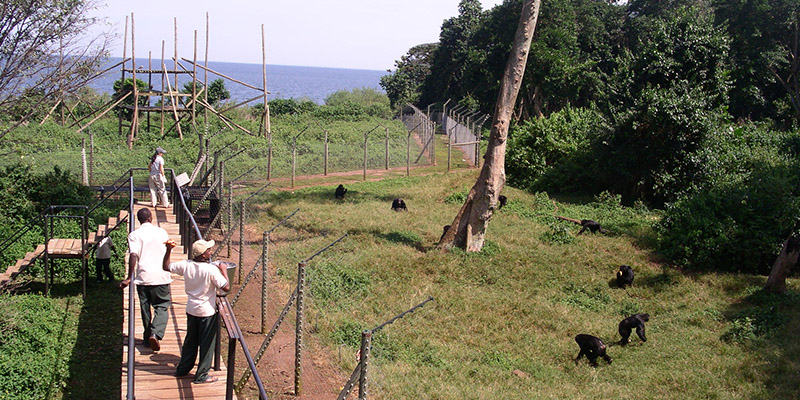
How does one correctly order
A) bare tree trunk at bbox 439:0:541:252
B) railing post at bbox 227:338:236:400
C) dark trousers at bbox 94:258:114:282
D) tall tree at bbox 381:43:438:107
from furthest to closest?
tall tree at bbox 381:43:438:107
bare tree trunk at bbox 439:0:541:252
dark trousers at bbox 94:258:114:282
railing post at bbox 227:338:236:400

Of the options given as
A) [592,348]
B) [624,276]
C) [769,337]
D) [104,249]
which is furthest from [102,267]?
[769,337]

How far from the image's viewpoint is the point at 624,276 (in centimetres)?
1383

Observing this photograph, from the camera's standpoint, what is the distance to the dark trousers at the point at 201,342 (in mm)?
→ 7297

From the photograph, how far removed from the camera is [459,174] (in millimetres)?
26047

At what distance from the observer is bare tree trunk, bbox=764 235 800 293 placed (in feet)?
42.0

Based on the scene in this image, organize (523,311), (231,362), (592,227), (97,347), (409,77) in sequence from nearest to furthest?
(231,362)
(97,347)
(523,311)
(592,227)
(409,77)

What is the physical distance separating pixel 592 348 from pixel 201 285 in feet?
19.9

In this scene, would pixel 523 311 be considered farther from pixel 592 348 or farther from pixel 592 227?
pixel 592 227

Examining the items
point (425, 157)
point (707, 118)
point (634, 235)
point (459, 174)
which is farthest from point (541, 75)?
point (634, 235)

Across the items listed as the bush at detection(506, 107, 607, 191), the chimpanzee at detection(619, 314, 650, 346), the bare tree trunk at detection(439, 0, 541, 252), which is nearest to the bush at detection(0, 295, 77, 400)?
the bare tree trunk at detection(439, 0, 541, 252)

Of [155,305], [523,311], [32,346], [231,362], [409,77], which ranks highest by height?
[409,77]

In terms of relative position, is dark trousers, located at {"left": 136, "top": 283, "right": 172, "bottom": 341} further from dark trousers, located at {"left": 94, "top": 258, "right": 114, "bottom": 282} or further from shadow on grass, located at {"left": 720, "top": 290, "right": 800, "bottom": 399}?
shadow on grass, located at {"left": 720, "top": 290, "right": 800, "bottom": 399}

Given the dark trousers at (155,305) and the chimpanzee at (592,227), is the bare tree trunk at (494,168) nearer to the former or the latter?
the chimpanzee at (592,227)

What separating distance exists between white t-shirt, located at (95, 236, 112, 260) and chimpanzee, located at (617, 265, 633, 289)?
10575mm
